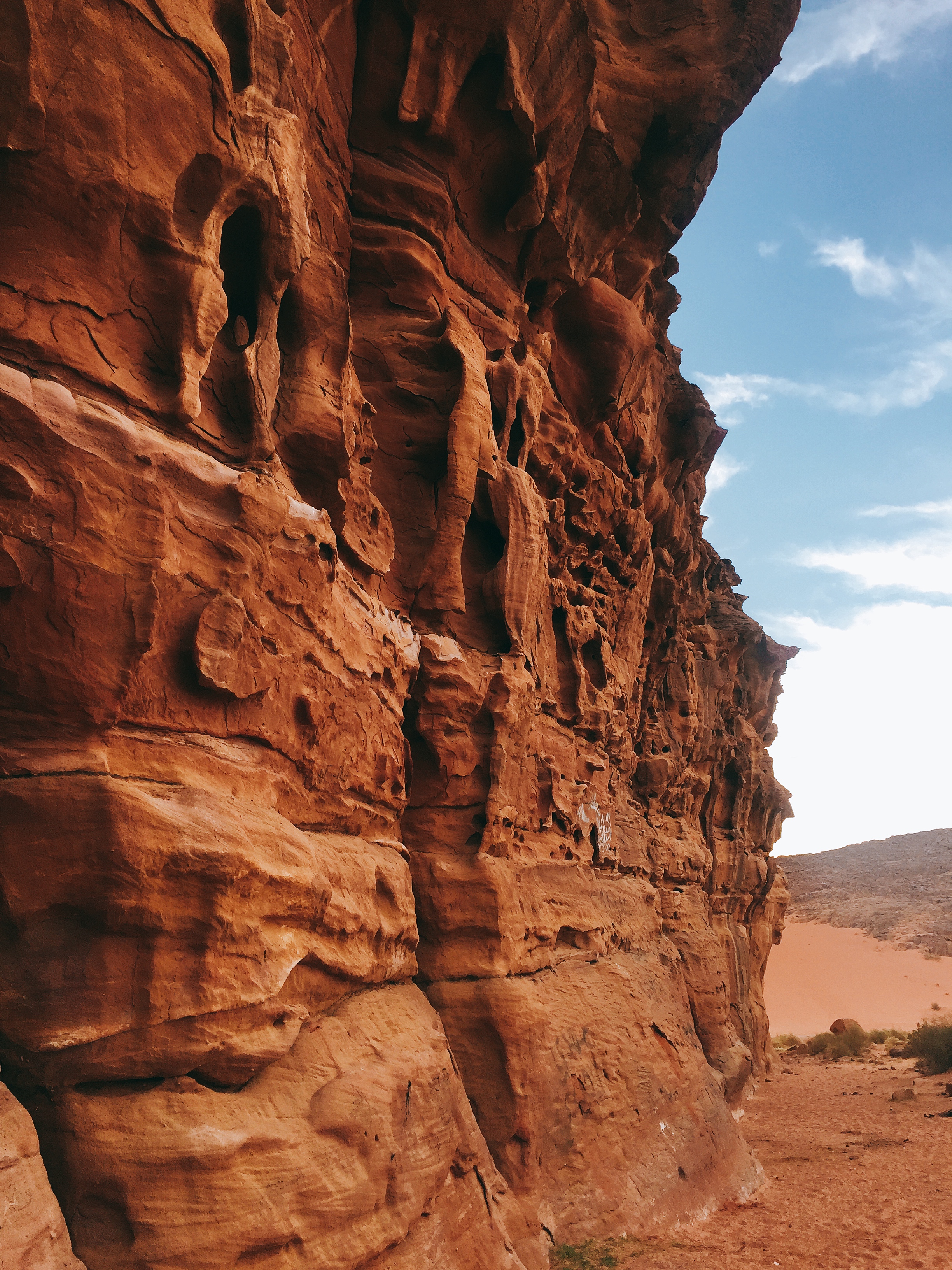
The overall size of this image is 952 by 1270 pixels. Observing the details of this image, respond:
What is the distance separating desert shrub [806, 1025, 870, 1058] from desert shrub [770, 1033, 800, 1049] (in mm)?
1270

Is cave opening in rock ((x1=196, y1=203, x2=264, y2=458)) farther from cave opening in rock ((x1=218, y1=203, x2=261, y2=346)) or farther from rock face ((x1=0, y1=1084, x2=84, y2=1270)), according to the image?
rock face ((x1=0, y1=1084, x2=84, y2=1270))

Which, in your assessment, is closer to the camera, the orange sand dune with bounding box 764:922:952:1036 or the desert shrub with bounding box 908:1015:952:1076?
the desert shrub with bounding box 908:1015:952:1076

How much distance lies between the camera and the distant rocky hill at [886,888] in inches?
2249

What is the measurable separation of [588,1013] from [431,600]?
5.10 m

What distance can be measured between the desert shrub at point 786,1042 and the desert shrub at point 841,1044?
127 centimetres

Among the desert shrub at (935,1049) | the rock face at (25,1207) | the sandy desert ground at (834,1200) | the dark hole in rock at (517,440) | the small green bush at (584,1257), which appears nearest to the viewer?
the rock face at (25,1207)

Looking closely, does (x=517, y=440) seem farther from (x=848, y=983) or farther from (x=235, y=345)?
(x=848, y=983)

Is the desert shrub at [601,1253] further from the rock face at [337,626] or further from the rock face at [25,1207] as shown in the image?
the rock face at [25,1207]

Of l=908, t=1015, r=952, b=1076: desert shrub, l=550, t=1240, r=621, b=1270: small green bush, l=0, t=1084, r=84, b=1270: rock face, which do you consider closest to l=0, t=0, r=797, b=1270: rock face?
l=0, t=1084, r=84, b=1270: rock face

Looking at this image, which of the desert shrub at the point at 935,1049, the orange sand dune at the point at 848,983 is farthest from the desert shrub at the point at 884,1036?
the desert shrub at the point at 935,1049

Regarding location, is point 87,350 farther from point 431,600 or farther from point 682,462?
point 682,462

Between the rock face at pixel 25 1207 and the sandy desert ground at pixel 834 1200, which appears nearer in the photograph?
the rock face at pixel 25 1207

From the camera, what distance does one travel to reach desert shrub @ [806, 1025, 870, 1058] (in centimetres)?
3125

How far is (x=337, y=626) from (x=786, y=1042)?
35.6 m
